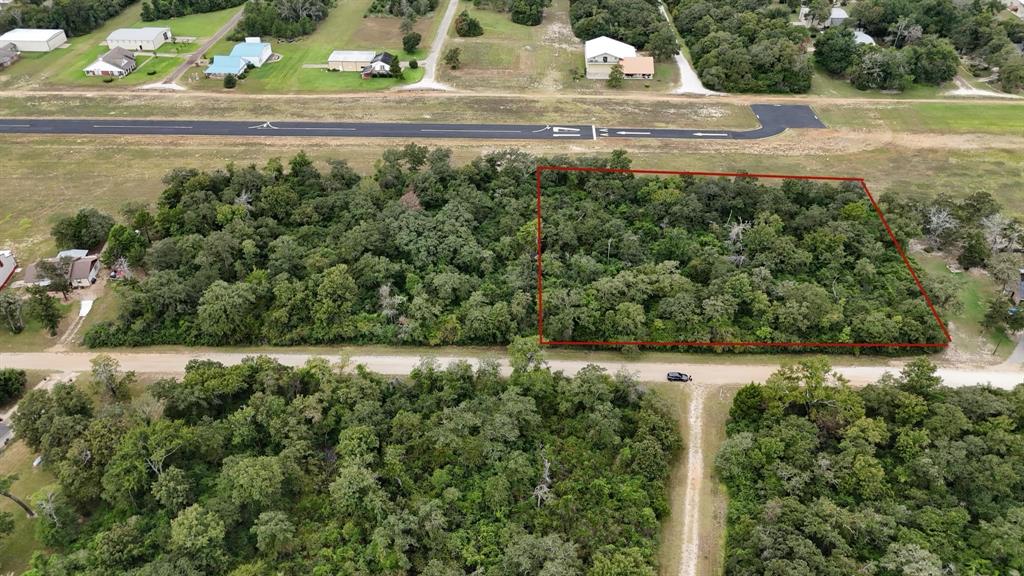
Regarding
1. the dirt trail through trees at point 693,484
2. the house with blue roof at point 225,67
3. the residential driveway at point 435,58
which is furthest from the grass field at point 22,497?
the residential driveway at point 435,58

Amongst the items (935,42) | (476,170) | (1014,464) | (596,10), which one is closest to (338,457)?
(476,170)

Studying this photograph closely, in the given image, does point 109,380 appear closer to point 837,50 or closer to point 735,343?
point 735,343

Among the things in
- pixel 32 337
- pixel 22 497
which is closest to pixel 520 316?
pixel 22 497

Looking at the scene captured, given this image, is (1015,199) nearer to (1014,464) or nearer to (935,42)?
(935,42)

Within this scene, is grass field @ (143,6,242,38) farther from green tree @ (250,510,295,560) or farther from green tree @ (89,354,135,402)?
green tree @ (250,510,295,560)

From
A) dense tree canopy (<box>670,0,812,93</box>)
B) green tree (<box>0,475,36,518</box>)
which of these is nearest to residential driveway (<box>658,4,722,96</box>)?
dense tree canopy (<box>670,0,812,93</box>)

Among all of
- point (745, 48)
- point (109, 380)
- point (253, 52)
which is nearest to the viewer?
point (109, 380)

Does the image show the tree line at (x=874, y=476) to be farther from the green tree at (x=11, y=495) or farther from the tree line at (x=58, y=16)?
the tree line at (x=58, y=16)
